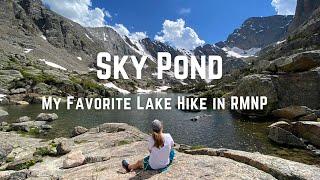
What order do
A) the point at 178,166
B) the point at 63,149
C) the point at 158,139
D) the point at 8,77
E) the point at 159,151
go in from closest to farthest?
1. the point at 158,139
2. the point at 159,151
3. the point at 178,166
4. the point at 63,149
5. the point at 8,77

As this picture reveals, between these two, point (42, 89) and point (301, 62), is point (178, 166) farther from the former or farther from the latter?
point (42, 89)

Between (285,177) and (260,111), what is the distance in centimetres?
5732

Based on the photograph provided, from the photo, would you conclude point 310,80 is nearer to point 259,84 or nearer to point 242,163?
point 259,84

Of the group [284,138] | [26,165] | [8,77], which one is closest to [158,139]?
[26,165]

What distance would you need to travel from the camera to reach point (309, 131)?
138 ft

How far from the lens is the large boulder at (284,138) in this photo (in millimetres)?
40094

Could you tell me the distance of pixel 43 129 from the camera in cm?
5831

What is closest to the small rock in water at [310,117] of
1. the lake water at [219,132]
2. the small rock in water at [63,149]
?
the lake water at [219,132]

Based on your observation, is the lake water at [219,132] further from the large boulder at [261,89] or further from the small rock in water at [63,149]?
the small rock in water at [63,149]

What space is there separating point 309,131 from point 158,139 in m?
32.4

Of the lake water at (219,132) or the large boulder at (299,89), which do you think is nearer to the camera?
the lake water at (219,132)

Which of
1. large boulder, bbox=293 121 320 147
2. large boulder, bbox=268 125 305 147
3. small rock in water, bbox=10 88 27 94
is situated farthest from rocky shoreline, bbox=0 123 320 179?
small rock in water, bbox=10 88 27 94

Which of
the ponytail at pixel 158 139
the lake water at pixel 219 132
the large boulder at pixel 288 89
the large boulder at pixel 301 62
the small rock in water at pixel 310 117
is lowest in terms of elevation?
the lake water at pixel 219 132

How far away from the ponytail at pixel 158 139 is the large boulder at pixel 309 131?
30.1m
